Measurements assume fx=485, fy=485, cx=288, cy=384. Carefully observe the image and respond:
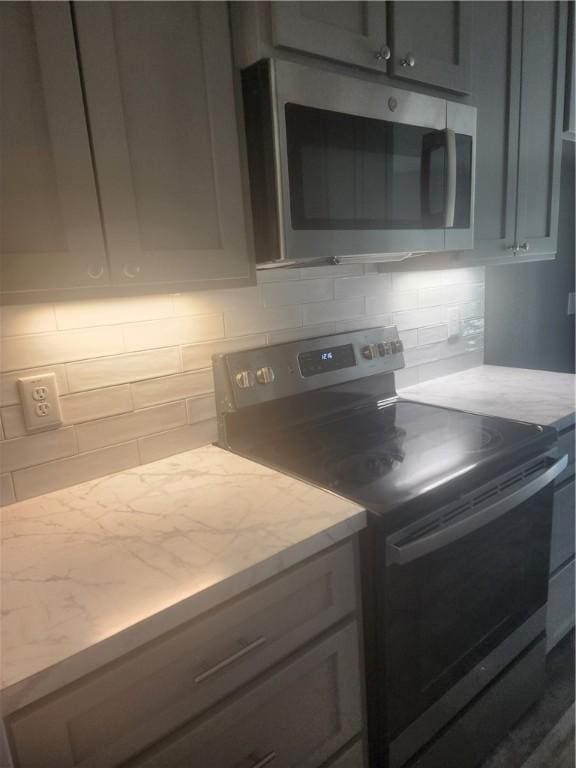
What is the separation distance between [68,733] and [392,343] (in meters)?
1.39

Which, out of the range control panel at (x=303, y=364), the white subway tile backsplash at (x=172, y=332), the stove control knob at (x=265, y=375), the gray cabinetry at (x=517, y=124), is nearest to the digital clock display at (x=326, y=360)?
the range control panel at (x=303, y=364)

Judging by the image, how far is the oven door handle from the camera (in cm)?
98

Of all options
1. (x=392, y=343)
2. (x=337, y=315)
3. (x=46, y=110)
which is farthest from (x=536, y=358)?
(x=46, y=110)

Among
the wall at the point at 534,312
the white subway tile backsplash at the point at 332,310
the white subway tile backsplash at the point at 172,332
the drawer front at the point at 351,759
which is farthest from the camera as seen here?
the wall at the point at 534,312

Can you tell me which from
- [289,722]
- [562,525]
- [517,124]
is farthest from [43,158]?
[562,525]

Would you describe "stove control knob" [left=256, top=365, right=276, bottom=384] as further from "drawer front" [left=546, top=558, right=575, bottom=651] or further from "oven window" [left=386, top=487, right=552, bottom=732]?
"drawer front" [left=546, top=558, right=575, bottom=651]

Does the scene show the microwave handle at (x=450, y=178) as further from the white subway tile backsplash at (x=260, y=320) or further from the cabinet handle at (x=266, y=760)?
the cabinet handle at (x=266, y=760)

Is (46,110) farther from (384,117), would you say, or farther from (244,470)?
(244,470)

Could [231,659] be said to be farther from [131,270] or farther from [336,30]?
[336,30]

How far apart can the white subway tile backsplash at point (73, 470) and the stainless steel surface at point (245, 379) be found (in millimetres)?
327

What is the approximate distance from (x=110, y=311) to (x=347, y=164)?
2.19 feet

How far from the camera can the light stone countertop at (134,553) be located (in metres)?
0.67

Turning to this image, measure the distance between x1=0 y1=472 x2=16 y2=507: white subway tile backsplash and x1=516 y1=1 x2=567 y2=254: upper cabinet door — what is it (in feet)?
5.56

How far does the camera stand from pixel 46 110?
31.8 inches
